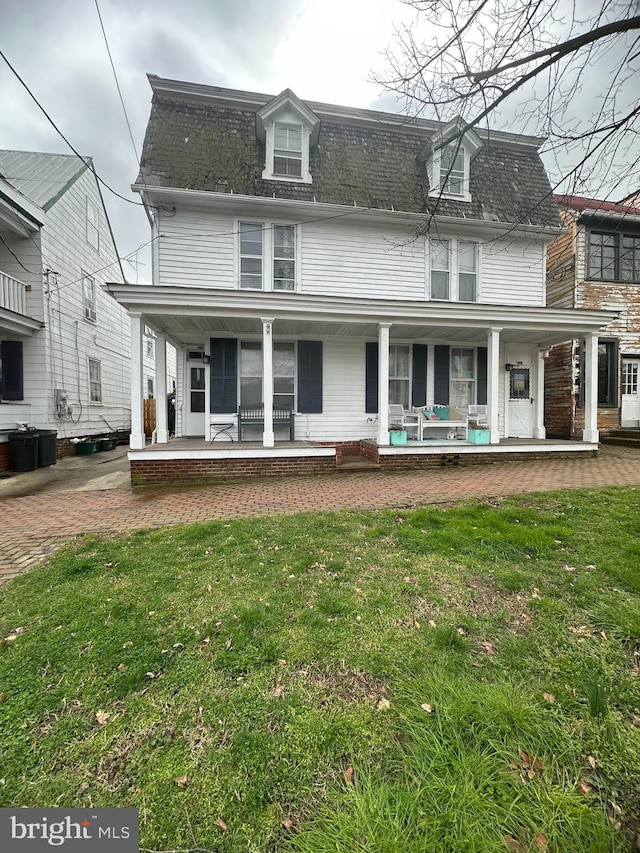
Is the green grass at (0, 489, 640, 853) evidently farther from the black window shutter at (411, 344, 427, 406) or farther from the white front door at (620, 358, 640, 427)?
the white front door at (620, 358, 640, 427)

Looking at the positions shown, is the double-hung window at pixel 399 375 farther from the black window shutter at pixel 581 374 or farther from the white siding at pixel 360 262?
the black window shutter at pixel 581 374

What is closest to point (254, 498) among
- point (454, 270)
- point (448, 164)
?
point (454, 270)

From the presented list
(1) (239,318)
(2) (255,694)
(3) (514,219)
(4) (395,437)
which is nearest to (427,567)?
(2) (255,694)

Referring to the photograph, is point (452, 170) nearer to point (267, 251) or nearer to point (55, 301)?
point (267, 251)

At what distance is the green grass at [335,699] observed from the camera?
1.29 metres

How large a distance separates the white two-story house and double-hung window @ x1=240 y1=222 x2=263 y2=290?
33 millimetres

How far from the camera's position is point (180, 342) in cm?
917

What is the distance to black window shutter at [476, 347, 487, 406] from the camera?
10.1 metres

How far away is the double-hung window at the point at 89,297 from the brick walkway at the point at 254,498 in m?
8.72

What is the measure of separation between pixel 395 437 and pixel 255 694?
271 inches

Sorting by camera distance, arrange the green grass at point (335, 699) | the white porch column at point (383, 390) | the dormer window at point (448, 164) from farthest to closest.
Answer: the dormer window at point (448, 164) → the white porch column at point (383, 390) → the green grass at point (335, 699)

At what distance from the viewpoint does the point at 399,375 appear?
9.84 meters

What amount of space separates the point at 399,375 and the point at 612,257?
8.60m

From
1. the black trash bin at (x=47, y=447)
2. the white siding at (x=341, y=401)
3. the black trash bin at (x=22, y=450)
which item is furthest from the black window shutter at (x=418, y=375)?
the black trash bin at (x=22, y=450)
